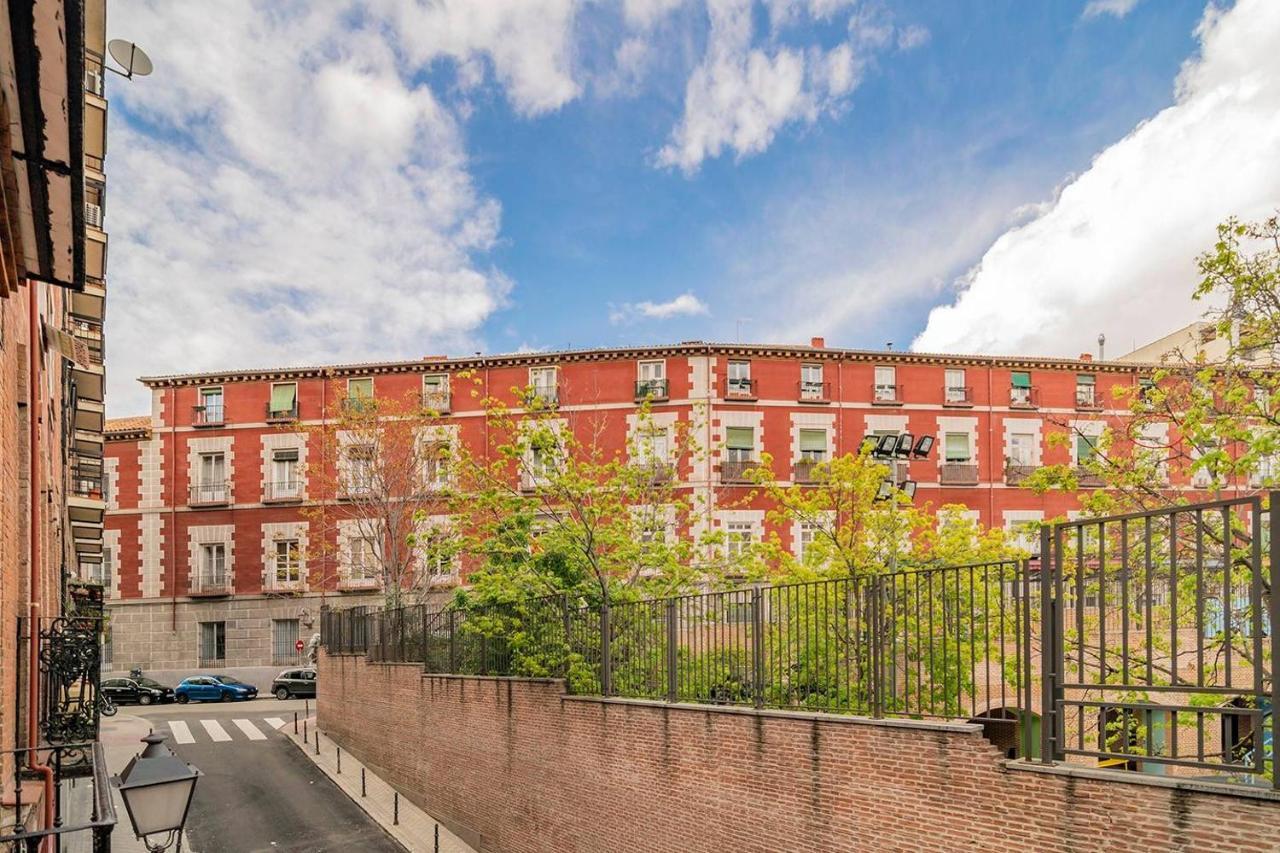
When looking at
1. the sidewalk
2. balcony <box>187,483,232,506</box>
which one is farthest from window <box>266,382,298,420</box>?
the sidewalk

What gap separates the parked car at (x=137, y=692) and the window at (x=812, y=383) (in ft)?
97.1

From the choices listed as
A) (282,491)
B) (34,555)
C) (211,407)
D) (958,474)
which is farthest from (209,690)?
(958,474)

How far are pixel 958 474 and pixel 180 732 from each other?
101ft

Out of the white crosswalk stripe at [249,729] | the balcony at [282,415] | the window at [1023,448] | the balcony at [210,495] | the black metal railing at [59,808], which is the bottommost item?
the white crosswalk stripe at [249,729]

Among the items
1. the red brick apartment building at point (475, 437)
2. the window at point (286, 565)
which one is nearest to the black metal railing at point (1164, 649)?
the red brick apartment building at point (475, 437)

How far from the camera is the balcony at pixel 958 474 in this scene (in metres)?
34.4

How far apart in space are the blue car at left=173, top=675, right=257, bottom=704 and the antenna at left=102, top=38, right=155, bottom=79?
27.7 metres

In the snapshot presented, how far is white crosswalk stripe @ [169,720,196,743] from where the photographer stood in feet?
84.1

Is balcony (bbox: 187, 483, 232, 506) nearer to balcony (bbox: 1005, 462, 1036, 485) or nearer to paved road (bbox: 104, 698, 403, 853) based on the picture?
paved road (bbox: 104, 698, 403, 853)

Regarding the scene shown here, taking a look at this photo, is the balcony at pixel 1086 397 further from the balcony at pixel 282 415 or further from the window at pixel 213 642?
the window at pixel 213 642

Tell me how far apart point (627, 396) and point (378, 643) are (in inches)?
624

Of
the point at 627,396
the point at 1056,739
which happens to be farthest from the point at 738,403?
the point at 1056,739

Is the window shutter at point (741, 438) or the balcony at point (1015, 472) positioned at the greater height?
the window shutter at point (741, 438)

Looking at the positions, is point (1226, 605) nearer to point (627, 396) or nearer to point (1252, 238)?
point (1252, 238)
